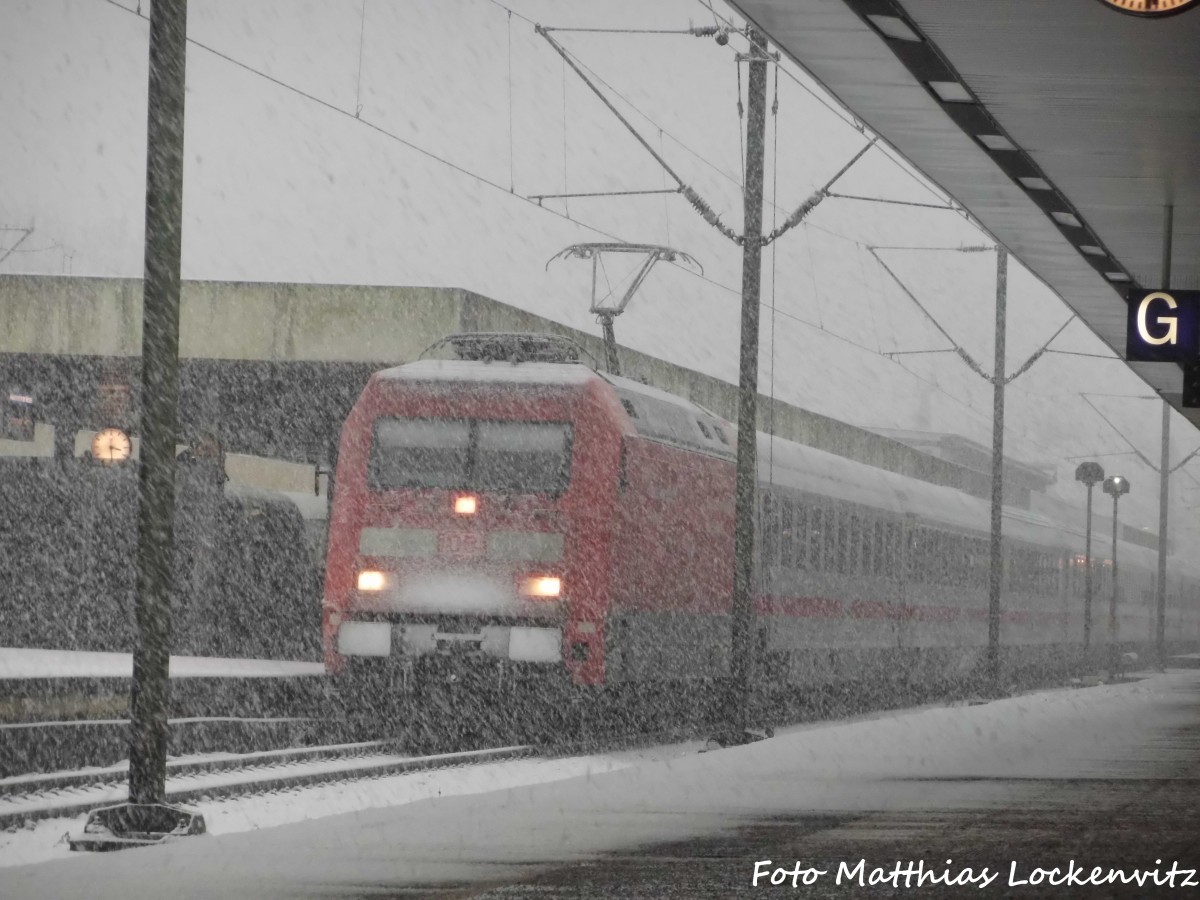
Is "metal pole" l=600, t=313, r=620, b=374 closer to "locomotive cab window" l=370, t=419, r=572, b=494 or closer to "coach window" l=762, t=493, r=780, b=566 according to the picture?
"coach window" l=762, t=493, r=780, b=566

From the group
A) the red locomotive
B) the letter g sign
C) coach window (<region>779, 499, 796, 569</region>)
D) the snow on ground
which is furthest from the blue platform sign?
coach window (<region>779, 499, 796, 569</region>)

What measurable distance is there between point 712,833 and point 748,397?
10.6m

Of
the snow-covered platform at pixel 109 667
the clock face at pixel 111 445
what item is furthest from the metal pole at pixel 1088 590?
the snow-covered platform at pixel 109 667

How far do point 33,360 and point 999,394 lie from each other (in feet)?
53.9

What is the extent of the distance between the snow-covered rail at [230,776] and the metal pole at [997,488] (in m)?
15.9

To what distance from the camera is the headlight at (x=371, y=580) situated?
1847cm

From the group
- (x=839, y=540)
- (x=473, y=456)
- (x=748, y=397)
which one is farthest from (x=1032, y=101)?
(x=839, y=540)

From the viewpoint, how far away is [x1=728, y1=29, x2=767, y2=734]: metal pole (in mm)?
20094

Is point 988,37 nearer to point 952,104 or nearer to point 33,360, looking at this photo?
point 952,104

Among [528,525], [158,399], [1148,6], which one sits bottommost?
[528,525]

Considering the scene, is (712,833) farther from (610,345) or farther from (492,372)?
(610,345)

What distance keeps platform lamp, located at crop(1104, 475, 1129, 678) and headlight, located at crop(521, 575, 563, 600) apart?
2645cm

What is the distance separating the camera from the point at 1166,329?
18000 millimetres

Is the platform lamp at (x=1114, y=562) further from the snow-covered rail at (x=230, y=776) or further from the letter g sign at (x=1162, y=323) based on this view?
the snow-covered rail at (x=230, y=776)
